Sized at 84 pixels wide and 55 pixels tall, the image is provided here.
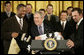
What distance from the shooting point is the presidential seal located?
294 centimetres

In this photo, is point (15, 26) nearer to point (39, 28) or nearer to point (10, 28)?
point (10, 28)

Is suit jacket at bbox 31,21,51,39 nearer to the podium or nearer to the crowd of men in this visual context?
the crowd of men

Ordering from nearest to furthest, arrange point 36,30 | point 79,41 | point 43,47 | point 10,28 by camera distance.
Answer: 1. point 43,47
2. point 79,41
3. point 36,30
4. point 10,28

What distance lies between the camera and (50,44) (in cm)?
299

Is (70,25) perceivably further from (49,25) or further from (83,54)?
(83,54)

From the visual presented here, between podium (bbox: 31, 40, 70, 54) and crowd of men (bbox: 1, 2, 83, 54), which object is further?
crowd of men (bbox: 1, 2, 83, 54)

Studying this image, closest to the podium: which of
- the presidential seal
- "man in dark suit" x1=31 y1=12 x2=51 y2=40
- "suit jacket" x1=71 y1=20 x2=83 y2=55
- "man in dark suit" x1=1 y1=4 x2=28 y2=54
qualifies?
the presidential seal

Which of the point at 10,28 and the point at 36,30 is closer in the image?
the point at 36,30

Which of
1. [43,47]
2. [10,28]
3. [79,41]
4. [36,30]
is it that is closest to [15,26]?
[10,28]

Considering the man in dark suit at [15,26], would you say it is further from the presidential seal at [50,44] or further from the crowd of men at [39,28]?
the presidential seal at [50,44]

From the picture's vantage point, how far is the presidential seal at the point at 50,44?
294 centimetres

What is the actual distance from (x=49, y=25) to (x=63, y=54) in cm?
85

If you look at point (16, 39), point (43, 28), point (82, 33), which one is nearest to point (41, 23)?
point (43, 28)

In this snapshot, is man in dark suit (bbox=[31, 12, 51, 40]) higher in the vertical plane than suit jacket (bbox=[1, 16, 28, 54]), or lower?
higher
